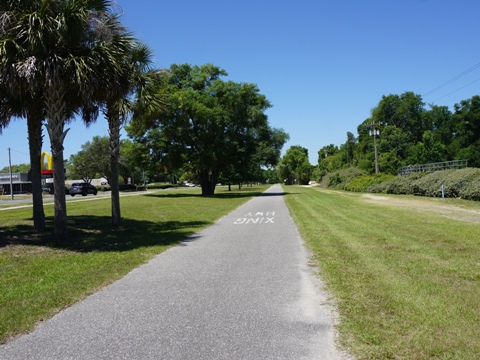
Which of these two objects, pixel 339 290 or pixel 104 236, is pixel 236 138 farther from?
pixel 339 290

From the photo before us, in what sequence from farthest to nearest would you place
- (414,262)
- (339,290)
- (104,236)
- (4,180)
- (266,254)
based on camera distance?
(4,180), (104,236), (266,254), (414,262), (339,290)

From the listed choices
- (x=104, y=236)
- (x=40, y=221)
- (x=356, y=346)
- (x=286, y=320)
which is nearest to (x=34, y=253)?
(x=104, y=236)

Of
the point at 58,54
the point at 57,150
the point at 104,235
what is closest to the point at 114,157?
the point at 104,235

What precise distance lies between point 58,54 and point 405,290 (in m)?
9.84

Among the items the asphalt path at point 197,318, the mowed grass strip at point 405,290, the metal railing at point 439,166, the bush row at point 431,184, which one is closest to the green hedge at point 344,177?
the bush row at point 431,184

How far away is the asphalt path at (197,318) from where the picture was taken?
3.97 metres

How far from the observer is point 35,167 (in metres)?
13.4

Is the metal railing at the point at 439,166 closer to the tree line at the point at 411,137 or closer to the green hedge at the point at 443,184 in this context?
the green hedge at the point at 443,184

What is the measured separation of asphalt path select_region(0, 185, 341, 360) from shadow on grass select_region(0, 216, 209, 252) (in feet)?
10.7

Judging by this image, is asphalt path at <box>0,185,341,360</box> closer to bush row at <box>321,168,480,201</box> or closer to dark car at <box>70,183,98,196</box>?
bush row at <box>321,168,480,201</box>

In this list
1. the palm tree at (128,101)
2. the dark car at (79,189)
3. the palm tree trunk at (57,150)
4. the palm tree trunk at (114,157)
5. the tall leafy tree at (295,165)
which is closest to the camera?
the palm tree trunk at (57,150)

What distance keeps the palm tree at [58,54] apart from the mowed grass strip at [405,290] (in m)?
6.94

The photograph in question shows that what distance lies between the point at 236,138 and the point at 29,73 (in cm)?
3261

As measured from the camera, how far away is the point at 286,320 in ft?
15.7
